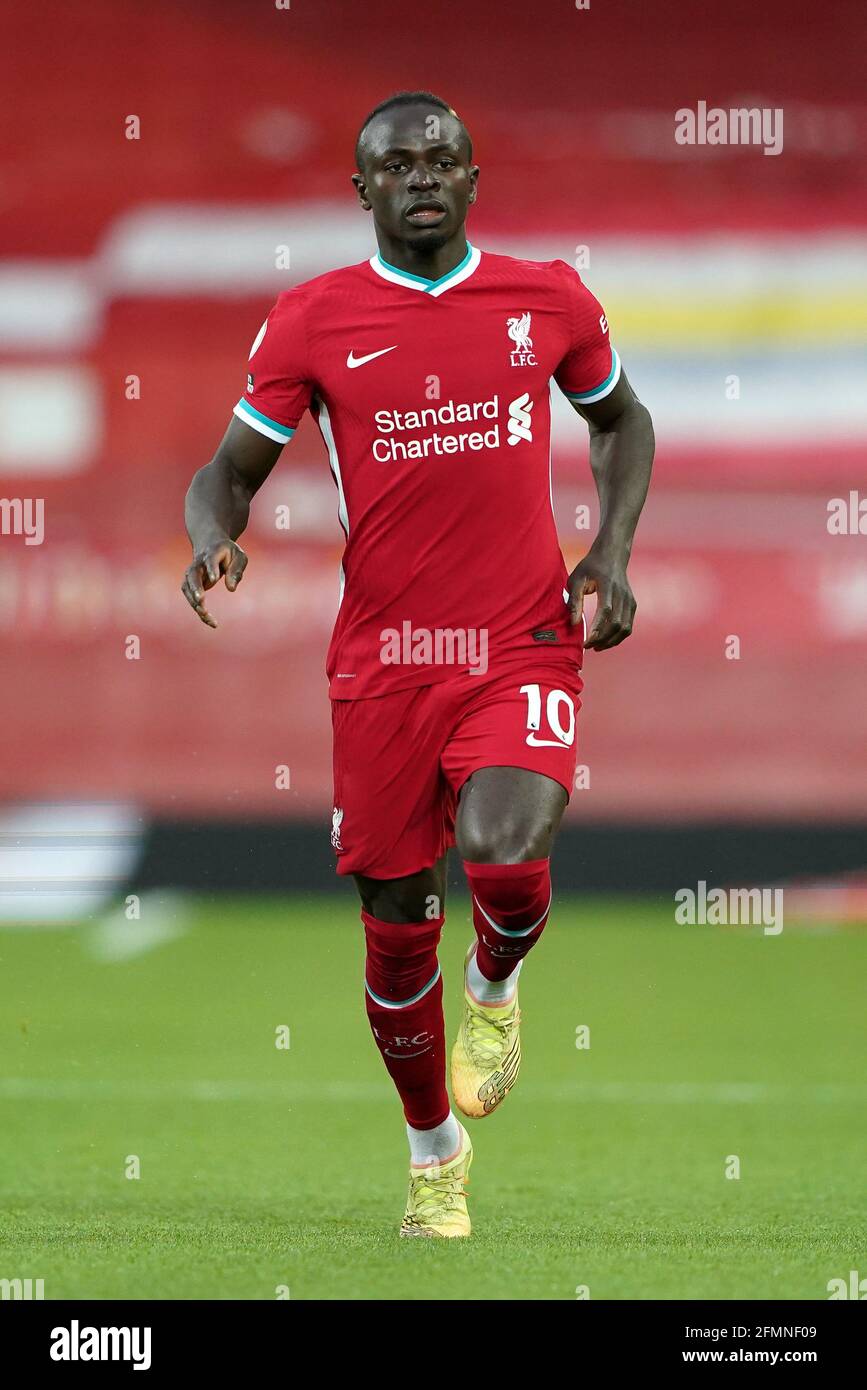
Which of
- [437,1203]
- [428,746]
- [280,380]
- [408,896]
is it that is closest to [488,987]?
[408,896]

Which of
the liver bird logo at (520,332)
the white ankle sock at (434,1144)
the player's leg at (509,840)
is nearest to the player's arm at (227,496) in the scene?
the liver bird logo at (520,332)

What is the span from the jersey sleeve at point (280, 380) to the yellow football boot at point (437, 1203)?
1.64 m

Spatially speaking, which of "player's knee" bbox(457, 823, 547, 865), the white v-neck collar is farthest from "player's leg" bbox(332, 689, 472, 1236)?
the white v-neck collar

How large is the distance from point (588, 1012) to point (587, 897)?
2977mm

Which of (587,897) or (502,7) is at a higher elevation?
(502,7)

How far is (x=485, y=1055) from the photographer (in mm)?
4422

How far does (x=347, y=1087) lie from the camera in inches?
252

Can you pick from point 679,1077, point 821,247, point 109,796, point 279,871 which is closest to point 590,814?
point 279,871

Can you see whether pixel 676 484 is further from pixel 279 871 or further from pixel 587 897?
pixel 279 871

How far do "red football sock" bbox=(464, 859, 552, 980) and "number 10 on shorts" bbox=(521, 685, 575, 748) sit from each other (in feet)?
0.82

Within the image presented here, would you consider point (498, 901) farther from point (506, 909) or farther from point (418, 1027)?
point (418, 1027)

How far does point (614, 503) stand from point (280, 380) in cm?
80

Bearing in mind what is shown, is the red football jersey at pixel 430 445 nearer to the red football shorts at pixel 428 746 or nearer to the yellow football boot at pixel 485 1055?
the red football shorts at pixel 428 746

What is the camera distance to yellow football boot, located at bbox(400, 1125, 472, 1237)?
4281mm
